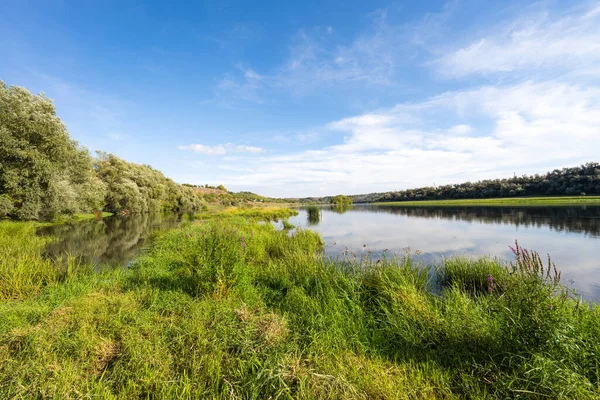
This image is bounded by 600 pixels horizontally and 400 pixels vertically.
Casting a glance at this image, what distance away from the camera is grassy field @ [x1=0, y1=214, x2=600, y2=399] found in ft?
9.66

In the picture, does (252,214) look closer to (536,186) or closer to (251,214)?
(251,214)

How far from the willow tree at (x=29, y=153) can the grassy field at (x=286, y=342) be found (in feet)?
53.0

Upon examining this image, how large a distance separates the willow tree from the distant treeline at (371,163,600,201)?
10184cm

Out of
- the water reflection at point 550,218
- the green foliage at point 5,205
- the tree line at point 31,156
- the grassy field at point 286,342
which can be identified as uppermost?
the tree line at point 31,156

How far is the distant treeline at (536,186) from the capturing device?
6556 cm

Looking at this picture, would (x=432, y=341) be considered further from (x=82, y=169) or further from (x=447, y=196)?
(x=447, y=196)

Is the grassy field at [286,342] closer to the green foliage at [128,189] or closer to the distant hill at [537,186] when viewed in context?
the green foliage at [128,189]

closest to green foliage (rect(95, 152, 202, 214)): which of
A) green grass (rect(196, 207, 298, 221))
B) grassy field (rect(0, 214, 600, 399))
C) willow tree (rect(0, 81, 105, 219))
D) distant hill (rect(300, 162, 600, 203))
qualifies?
green grass (rect(196, 207, 298, 221))

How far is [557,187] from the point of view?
71.6 m

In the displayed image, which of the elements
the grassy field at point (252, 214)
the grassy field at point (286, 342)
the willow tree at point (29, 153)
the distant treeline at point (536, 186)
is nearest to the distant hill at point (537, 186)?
the distant treeline at point (536, 186)

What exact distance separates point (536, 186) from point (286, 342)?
10630cm

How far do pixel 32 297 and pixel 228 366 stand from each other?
6056 mm

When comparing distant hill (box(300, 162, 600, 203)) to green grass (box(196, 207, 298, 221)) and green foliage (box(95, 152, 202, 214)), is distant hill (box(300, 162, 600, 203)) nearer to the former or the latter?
green grass (box(196, 207, 298, 221))

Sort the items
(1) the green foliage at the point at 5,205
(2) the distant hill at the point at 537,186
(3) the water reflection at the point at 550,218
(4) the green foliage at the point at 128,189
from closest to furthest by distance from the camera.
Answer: (1) the green foliage at the point at 5,205
(3) the water reflection at the point at 550,218
(4) the green foliage at the point at 128,189
(2) the distant hill at the point at 537,186
